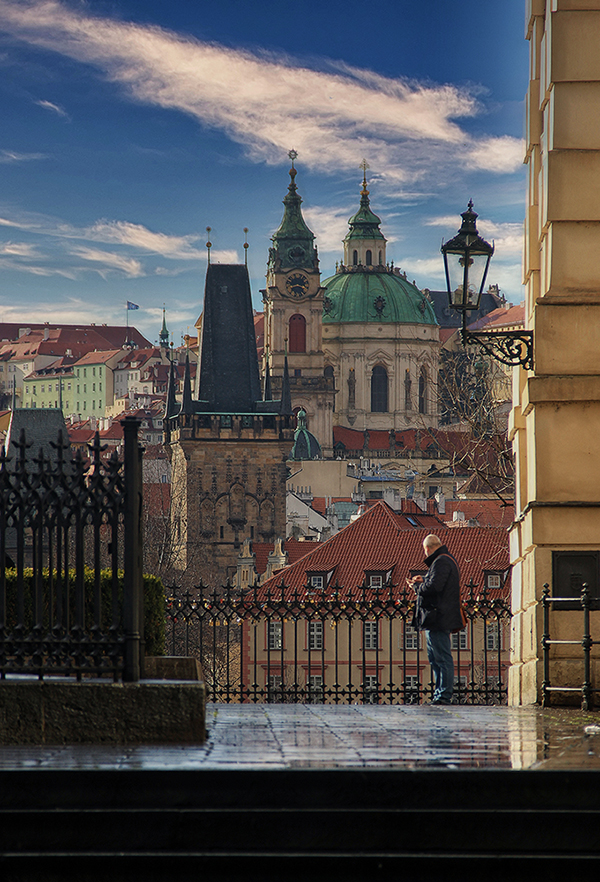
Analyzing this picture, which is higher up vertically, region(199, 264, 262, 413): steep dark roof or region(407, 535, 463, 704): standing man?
region(199, 264, 262, 413): steep dark roof

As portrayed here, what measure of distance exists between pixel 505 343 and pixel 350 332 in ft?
457

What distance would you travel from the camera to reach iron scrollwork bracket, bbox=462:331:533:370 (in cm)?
1039

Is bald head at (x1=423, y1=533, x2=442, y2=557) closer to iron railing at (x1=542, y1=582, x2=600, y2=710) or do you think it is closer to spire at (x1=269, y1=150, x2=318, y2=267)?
iron railing at (x1=542, y1=582, x2=600, y2=710)

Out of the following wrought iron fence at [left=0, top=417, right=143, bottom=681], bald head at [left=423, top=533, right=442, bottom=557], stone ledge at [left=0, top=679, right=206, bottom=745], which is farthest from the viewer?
bald head at [left=423, top=533, right=442, bottom=557]

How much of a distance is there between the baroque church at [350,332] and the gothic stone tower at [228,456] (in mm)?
34895

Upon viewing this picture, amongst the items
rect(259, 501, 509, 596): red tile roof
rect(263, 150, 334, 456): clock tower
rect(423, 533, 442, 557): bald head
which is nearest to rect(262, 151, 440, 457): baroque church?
rect(263, 150, 334, 456): clock tower

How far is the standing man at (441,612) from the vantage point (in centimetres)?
1165

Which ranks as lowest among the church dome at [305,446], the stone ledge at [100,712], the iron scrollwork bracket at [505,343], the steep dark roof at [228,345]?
the stone ledge at [100,712]

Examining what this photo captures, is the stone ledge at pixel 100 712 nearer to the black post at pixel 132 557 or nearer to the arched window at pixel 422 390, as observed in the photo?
the black post at pixel 132 557

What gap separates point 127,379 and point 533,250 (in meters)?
180

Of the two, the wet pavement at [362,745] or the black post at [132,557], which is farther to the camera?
the black post at [132,557]

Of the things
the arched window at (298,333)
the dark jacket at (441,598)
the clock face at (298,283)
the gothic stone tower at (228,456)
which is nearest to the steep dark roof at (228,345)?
the gothic stone tower at (228,456)
